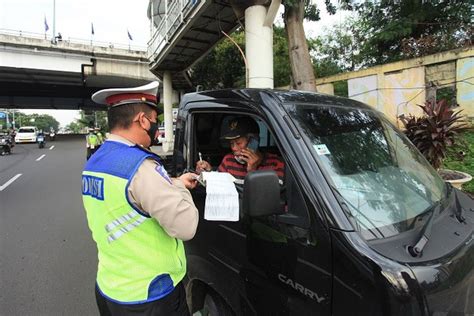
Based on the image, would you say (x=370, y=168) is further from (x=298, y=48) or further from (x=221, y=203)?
(x=298, y=48)

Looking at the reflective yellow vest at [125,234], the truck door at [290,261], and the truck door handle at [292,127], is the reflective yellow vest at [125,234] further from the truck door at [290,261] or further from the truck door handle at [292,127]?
the truck door handle at [292,127]

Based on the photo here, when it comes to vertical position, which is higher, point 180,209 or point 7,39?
point 7,39

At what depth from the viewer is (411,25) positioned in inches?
500

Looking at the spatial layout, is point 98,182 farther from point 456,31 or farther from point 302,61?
point 456,31

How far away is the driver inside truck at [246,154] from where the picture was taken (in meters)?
2.69

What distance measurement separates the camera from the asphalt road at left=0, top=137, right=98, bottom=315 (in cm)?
367

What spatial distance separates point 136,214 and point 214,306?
3.72 feet

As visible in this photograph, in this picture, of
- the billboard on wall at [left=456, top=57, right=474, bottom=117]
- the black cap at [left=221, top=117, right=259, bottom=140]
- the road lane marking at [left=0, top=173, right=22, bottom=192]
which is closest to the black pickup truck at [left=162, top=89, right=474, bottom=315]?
the black cap at [left=221, top=117, right=259, bottom=140]

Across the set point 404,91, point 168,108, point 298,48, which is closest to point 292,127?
point 298,48

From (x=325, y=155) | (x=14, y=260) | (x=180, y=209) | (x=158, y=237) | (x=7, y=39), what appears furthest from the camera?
(x=7, y=39)

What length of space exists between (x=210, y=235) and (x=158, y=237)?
30.2 inches

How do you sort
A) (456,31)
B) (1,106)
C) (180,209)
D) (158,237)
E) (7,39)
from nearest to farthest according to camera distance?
1. (180,209)
2. (158,237)
3. (456,31)
4. (7,39)
5. (1,106)

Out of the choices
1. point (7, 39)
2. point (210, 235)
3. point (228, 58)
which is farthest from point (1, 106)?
point (210, 235)

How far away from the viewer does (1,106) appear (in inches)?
1965
